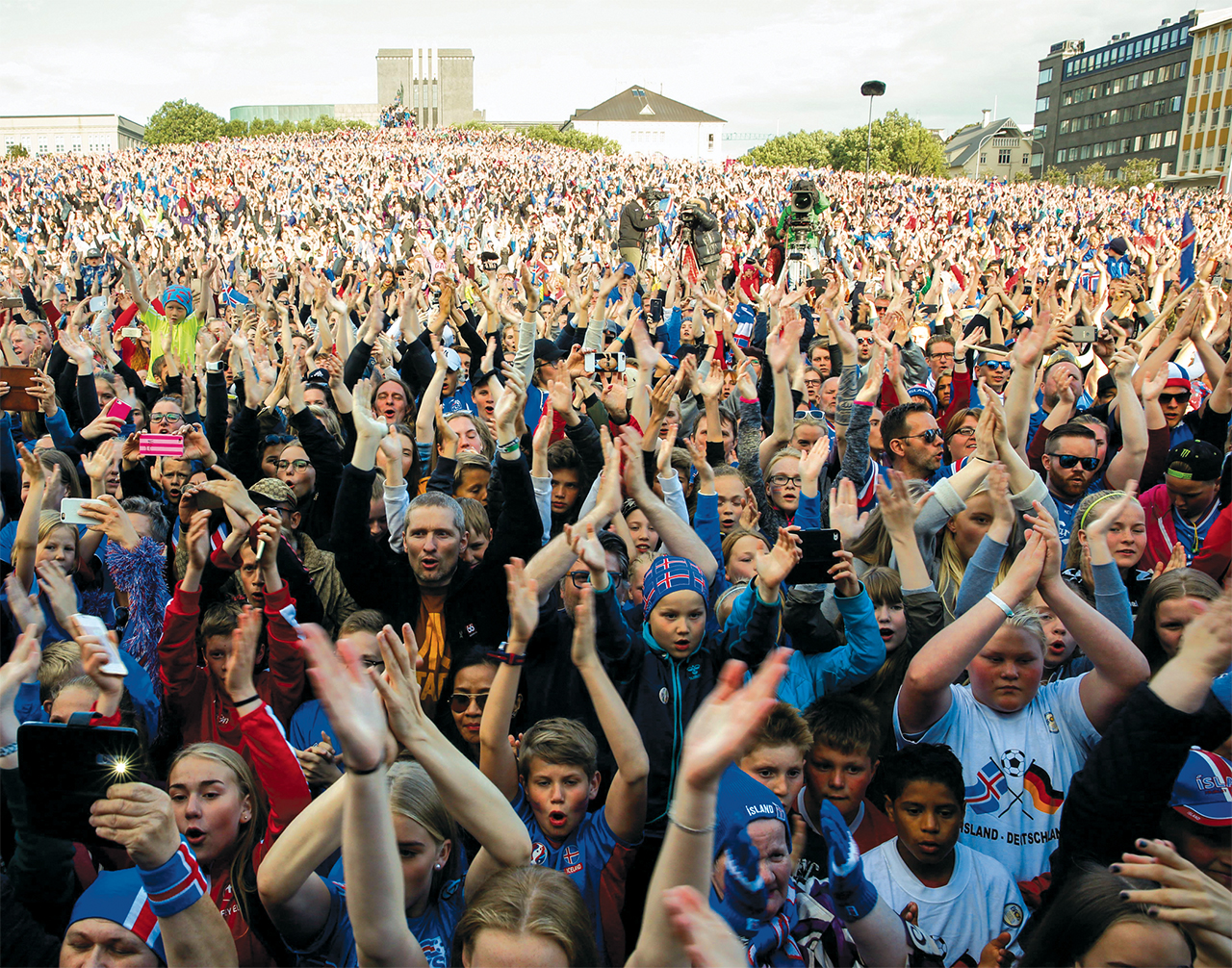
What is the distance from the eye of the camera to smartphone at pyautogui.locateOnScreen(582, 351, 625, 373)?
21.0ft

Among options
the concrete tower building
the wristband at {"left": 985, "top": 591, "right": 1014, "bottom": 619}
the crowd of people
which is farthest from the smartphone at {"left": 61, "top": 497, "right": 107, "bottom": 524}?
the concrete tower building

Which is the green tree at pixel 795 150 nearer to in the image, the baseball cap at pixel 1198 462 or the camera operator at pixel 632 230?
the camera operator at pixel 632 230

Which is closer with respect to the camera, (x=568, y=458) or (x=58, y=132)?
(x=568, y=458)

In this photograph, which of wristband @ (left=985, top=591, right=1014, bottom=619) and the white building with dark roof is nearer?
wristband @ (left=985, top=591, right=1014, bottom=619)

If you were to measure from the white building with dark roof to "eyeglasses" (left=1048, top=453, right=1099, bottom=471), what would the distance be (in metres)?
102

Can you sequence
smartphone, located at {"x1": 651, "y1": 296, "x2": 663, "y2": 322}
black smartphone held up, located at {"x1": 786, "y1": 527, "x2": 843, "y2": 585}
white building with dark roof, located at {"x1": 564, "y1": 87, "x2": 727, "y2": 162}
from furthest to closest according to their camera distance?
white building with dark roof, located at {"x1": 564, "y1": 87, "x2": 727, "y2": 162} < smartphone, located at {"x1": 651, "y1": 296, "x2": 663, "y2": 322} < black smartphone held up, located at {"x1": 786, "y1": 527, "x2": 843, "y2": 585}

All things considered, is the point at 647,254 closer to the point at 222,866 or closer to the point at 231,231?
the point at 231,231

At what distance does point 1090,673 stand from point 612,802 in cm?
144

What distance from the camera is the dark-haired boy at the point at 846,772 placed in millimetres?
2693

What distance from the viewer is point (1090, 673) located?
266 centimetres

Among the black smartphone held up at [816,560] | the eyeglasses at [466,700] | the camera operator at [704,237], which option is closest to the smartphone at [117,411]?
the eyeglasses at [466,700]

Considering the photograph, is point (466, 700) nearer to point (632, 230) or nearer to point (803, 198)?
point (803, 198)

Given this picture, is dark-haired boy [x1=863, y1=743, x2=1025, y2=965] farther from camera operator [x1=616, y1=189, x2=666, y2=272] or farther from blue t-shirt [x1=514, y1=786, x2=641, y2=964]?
camera operator [x1=616, y1=189, x2=666, y2=272]

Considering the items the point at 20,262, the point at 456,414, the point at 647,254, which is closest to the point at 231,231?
A: the point at 20,262
